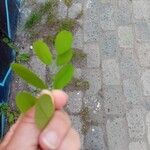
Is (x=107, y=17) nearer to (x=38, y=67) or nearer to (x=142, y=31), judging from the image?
(x=142, y=31)

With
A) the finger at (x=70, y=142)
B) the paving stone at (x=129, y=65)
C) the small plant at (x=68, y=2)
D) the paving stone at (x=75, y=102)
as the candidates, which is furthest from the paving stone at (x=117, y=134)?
the finger at (x=70, y=142)

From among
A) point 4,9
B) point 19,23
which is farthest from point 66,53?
point 19,23

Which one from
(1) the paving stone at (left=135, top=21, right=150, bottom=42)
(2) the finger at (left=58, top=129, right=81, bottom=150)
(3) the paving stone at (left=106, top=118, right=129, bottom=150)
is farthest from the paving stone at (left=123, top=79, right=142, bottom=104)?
(2) the finger at (left=58, top=129, right=81, bottom=150)

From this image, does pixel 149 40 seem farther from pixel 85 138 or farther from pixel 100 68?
pixel 85 138

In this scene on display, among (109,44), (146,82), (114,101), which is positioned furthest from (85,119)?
(109,44)

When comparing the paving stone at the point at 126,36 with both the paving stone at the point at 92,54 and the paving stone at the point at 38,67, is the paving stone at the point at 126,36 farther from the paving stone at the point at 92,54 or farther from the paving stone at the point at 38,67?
the paving stone at the point at 38,67
